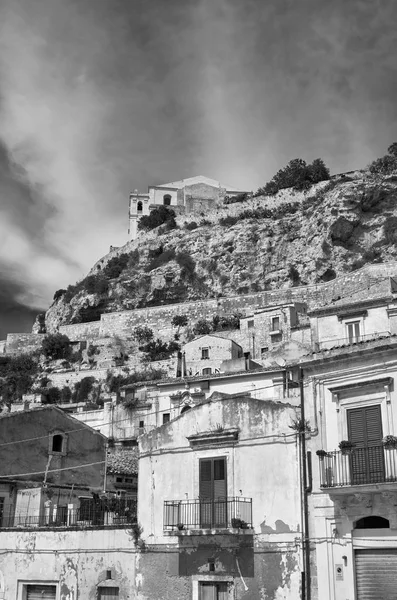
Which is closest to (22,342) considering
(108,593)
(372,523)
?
(108,593)

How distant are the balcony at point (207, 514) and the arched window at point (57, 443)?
1244 centimetres

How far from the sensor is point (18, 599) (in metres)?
24.2

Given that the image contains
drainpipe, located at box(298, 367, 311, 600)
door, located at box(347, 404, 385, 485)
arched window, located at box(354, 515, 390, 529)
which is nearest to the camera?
door, located at box(347, 404, 385, 485)

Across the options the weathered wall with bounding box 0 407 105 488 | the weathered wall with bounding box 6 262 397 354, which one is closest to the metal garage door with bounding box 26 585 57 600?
the weathered wall with bounding box 0 407 105 488

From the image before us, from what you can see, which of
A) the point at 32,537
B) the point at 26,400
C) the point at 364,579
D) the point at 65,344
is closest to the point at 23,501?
the point at 32,537

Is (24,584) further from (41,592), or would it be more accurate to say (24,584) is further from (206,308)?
(206,308)

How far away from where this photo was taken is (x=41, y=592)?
2425 centimetres

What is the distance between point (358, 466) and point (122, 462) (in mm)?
19633

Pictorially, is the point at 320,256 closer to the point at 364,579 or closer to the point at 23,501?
the point at 23,501

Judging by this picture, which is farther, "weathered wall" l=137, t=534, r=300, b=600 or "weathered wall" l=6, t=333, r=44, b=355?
"weathered wall" l=6, t=333, r=44, b=355

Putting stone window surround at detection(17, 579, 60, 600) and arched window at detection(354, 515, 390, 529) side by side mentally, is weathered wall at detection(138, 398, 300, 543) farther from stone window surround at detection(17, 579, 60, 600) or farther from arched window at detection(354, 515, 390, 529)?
stone window surround at detection(17, 579, 60, 600)

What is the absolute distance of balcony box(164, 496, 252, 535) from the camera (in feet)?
67.5

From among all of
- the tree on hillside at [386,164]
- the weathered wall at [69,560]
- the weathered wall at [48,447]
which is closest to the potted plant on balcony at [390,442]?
the weathered wall at [69,560]

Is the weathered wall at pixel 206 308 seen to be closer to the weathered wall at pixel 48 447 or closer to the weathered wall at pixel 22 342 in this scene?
the weathered wall at pixel 22 342
